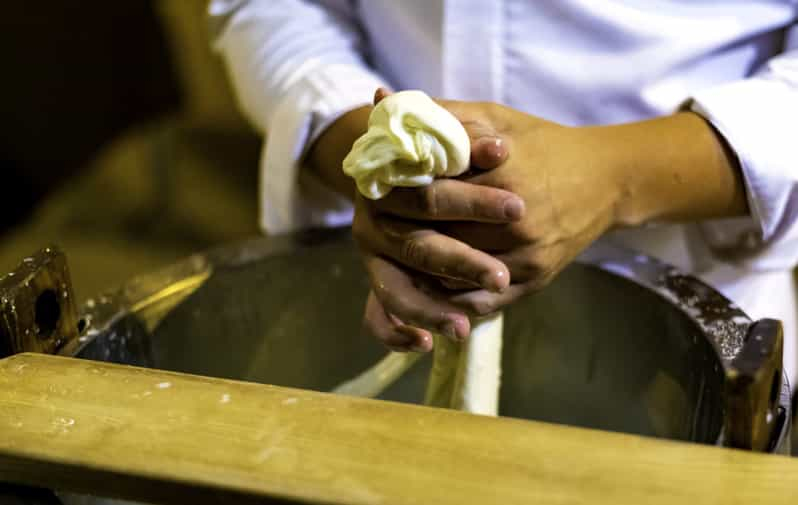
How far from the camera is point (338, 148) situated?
2.27 ft

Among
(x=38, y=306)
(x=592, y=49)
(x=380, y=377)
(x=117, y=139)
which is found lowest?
(x=117, y=139)

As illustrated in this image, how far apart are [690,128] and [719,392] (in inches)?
7.8

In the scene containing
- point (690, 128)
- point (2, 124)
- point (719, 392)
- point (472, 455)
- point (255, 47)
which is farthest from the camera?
point (2, 124)

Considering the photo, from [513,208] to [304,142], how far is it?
27 centimetres

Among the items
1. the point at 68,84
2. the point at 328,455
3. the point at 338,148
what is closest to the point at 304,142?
the point at 338,148

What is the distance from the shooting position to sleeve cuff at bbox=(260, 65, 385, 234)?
0.72 metres

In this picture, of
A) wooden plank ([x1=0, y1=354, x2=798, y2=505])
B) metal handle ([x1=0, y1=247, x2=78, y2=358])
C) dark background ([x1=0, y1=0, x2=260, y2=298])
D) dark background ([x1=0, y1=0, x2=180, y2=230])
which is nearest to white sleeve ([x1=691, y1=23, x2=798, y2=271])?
wooden plank ([x1=0, y1=354, x2=798, y2=505])

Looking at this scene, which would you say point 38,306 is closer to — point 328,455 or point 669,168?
point 328,455

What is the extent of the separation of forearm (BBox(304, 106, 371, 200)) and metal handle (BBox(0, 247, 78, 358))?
22 cm

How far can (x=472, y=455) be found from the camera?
39 centimetres

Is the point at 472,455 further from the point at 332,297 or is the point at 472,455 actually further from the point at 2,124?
the point at 2,124

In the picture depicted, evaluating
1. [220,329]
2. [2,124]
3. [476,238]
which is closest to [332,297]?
[220,329]

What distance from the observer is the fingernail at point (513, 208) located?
518mm

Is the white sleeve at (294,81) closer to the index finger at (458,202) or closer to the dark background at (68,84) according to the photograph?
the index finger at (458,202)
